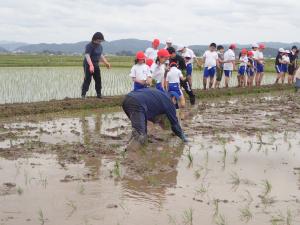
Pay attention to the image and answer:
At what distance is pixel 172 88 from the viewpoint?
957 centimetres

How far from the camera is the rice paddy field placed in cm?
445

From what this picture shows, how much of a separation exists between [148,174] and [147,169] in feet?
0.73

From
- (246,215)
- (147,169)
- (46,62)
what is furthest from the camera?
(46,62)

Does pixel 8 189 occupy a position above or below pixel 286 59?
below

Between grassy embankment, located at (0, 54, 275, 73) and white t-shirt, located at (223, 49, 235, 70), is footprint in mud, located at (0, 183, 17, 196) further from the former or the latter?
grassy embankment, located at (0, 54, 275, 73)

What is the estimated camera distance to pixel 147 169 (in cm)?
602

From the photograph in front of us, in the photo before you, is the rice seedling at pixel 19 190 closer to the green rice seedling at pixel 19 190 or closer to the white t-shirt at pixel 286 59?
the green rice seedling at pixel 19 190

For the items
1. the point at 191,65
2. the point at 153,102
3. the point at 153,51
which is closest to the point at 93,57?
the point at 153,51

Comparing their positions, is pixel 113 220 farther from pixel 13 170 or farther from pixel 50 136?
pixel 50 136

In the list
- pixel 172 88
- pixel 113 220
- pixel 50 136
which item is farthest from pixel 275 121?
pixel 113 220

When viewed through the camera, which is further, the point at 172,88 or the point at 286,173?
the point at 172,88

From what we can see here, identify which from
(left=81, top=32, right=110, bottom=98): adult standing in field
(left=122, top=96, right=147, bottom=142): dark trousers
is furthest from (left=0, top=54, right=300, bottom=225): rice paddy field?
(left=81, top=32, right=110, bottom=98): adult standing in field

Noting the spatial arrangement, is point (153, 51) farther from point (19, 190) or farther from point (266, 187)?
point (19, 190)

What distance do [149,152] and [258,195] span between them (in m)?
2.25
